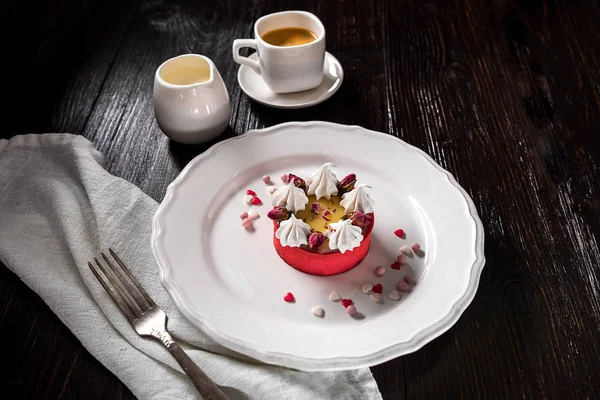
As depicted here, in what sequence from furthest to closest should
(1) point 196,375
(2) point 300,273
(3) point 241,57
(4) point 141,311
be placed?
1. (3) point 241,57
2. (2) point 300,273
3. (4) point 141,311
4. (1) point 196,375

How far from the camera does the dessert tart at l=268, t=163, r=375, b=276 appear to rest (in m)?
1.23

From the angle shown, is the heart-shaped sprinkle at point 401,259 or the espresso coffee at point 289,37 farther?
the espresso coffee at point 289,37

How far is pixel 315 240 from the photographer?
122cm

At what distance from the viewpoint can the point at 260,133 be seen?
1551mm

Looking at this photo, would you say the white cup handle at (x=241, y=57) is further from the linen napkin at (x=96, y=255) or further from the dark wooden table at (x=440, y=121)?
the linen napkin at (x=96, y=255)

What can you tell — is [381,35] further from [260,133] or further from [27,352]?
[27,352]

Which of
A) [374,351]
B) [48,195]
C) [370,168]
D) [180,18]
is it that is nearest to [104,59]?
[180,18]

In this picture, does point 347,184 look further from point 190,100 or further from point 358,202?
point 190,100

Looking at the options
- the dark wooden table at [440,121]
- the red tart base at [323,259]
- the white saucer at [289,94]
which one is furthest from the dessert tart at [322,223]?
the white saucer at [289,94]

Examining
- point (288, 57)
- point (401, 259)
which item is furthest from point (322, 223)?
point (288, 57)

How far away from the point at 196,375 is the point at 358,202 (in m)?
0.47

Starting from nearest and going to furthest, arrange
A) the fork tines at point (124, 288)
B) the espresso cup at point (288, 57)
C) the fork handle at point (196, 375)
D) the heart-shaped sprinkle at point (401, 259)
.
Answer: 1. the fork handle at point (196, 375)
2. the fork tines at point (124, 288)
3. the heart-shaped sprinkle at point (401, 259)
4. the espresso cup at point (288, 57)

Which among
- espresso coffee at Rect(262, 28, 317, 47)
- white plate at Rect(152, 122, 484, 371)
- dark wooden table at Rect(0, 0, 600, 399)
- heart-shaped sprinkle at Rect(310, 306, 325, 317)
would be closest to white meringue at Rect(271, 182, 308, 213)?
white plate at Rect(152, 122, 484, 371)

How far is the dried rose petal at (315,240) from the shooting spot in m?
1.22
